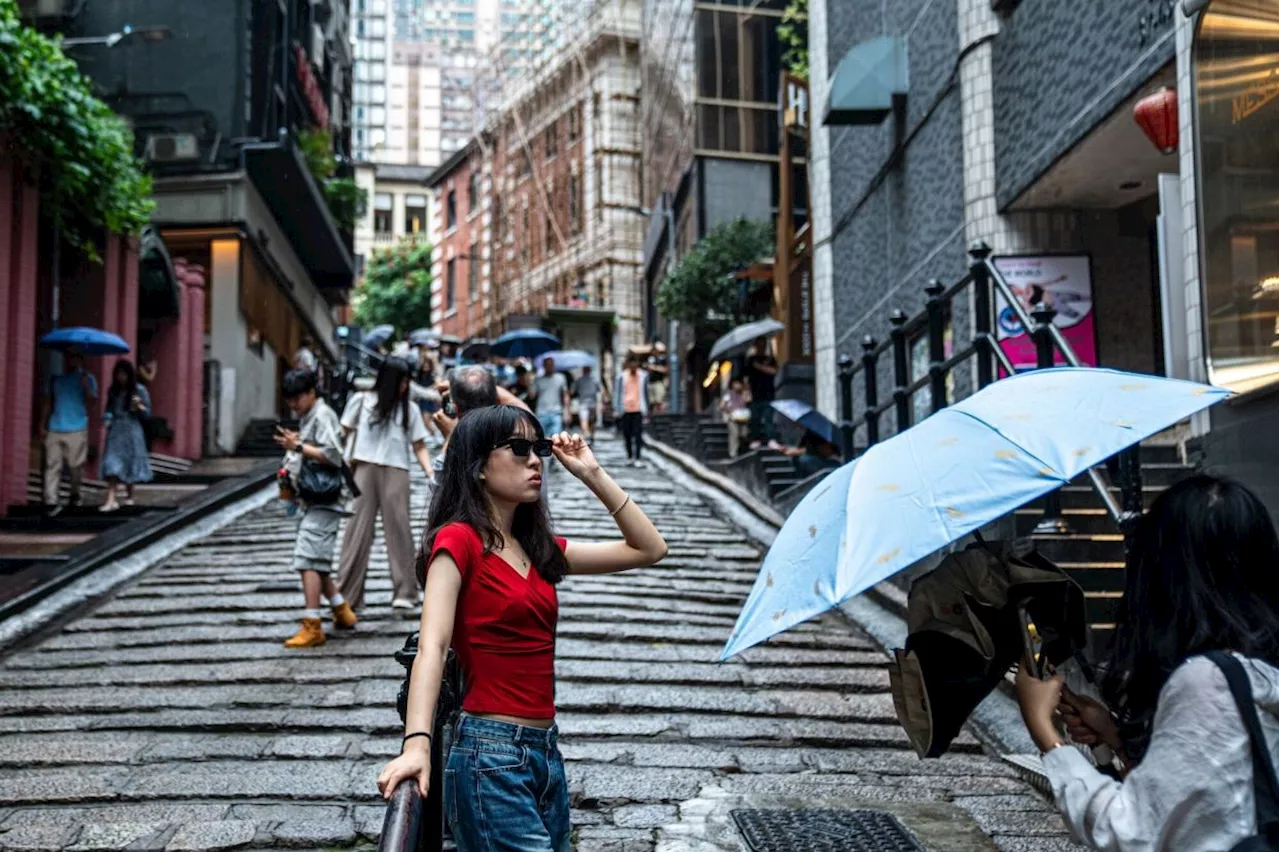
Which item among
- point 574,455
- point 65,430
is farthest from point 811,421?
point 574,455

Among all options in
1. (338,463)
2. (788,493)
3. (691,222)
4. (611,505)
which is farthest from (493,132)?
(611,505)

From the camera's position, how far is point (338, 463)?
834 centimetres

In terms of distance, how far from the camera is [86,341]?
13.6 meters

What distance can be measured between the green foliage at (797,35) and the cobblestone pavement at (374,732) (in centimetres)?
1658

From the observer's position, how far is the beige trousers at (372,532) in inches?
338

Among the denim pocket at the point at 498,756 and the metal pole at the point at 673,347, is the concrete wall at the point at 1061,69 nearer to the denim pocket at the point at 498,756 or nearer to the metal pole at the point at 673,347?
the denim pocket at the point at 498,756

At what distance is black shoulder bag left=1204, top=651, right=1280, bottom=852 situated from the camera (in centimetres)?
217

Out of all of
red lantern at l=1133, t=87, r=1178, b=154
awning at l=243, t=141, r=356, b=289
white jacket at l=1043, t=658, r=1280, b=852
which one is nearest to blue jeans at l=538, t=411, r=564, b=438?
red lantern at l=1133, t=87, r=1178, b=154

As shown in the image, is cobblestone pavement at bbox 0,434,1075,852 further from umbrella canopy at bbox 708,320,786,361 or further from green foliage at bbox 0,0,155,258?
umbrella canopy at bbox 708,320,786,361

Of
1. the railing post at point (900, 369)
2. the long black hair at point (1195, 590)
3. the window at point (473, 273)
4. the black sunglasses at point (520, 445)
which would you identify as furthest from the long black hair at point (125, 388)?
the window at point (473, 273)

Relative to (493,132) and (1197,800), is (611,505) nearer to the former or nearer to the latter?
(1197,800)

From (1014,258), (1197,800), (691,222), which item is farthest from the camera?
(691,222)

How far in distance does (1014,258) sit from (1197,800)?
10.2 m

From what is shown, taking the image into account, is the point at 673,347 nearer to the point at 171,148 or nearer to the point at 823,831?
the point at 171,148
